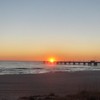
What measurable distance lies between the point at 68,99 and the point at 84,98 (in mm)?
845

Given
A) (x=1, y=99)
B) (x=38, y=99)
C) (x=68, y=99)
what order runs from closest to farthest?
(x=68, y=99), (x=38, y=99), (x=1, y=99)

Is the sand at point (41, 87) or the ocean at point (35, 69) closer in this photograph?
the sand at point (41, 87)

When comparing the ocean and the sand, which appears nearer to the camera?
the sand

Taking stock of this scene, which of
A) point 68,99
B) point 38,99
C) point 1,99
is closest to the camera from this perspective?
point 68,99

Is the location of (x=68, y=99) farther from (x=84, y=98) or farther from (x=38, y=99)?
(x=38, y=99)

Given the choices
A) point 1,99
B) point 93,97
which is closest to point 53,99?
point 93,97

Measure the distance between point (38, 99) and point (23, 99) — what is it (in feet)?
4.30

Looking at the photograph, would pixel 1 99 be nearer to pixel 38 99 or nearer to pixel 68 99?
pixel 38 99

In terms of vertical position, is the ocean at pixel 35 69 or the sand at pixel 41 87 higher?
the ocean at pixel 35 69

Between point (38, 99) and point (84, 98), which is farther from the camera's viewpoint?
point (38, 99)

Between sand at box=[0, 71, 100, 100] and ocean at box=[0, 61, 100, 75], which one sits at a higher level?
ocean at box=[0, 61, 100, 75]

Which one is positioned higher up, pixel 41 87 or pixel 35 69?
pixel 35 69

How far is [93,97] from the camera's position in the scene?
50.6ft

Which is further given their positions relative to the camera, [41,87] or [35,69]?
[35,69]
